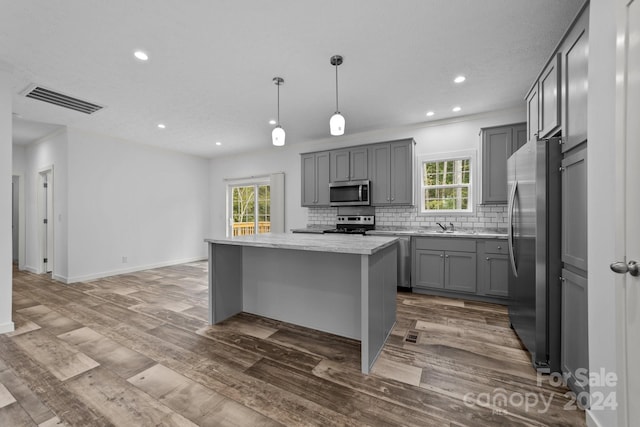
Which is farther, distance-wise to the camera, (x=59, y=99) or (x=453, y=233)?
(x=453, y=233)

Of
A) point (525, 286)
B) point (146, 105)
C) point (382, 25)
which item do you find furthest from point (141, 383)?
point (146, 105)

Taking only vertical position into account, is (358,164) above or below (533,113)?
below

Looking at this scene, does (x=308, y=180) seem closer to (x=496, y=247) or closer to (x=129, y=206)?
(x=496, y=247)

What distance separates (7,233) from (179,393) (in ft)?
8.73

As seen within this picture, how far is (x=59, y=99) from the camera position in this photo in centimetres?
345

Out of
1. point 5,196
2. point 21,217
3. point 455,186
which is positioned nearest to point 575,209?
point 455,186

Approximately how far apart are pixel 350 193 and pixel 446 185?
1.57 m

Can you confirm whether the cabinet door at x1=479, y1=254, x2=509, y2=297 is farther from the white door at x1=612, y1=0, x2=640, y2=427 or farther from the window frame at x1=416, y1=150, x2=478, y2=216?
the white door at x1=612, y1=0, x2=640, y2=427

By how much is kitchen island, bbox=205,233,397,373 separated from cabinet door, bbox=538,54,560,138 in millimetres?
1536

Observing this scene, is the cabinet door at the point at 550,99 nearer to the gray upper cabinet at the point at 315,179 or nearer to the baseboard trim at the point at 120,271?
the gray upper cabinet at the point at 315,179

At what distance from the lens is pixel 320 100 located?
3537 mm

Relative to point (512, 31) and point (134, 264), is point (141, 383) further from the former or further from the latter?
point (134, 264)

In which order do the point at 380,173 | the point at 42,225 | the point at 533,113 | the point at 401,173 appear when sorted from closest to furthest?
1. the point at 533,113
2. the point at 401,173
3. the point at 380,173
4. the point at 42,225

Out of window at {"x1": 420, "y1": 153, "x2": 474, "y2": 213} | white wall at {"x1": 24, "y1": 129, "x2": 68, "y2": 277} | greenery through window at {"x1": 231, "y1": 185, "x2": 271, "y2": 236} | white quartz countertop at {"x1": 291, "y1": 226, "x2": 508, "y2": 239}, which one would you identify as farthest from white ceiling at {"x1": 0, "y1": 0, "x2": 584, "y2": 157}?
greenery through window at {"x1": 231, "y1": 185, "x2": 271, "y2": 236}
